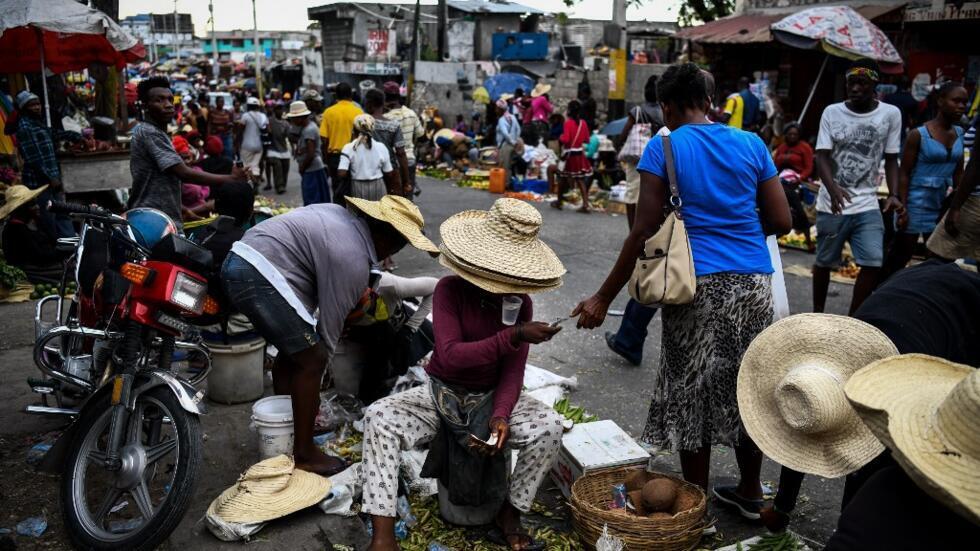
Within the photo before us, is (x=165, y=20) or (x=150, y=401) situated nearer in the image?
(x=150, y=401)

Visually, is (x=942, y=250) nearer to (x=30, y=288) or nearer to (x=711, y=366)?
(x=711, y=366)

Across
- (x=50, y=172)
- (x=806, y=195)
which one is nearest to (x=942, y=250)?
(x=806, y=195)

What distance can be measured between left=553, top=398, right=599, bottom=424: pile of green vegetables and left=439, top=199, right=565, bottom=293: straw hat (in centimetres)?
144

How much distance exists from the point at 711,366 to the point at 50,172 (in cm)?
788

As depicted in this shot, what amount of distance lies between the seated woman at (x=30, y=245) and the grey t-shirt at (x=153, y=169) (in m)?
3.27

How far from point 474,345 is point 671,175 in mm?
1174

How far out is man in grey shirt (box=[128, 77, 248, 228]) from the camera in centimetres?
531

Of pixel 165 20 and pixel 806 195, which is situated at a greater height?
pixel 165 20

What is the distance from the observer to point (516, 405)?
361 cm

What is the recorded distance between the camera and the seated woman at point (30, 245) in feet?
26.2

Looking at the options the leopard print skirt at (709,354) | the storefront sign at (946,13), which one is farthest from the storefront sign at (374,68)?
the leopard print skirt at (709,354)

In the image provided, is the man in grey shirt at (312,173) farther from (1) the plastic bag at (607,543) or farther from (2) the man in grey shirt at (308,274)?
(1) the plastic bag at (607,543)

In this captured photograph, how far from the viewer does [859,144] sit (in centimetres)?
604

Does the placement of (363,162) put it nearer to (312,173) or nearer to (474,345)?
(312,173)
